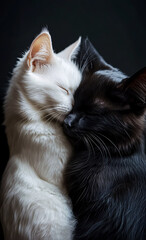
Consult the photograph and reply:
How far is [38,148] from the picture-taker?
99cm

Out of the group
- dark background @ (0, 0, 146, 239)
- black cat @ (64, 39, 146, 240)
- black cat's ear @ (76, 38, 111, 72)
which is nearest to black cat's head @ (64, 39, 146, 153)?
black cat @ (64, 39, 146, 240)

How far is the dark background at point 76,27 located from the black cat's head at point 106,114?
1.42 feet

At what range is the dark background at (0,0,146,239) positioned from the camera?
4.09ft

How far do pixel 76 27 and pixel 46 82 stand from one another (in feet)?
1.56

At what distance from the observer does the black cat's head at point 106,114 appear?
950 millimetres

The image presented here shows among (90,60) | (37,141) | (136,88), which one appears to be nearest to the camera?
(136,88)

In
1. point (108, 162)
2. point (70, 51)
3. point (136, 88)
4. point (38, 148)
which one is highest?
point (70, 51)

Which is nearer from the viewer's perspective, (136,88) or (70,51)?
(136,88)

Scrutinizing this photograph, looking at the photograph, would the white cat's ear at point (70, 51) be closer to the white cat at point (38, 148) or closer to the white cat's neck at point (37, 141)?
the white cat at point (38, 148)

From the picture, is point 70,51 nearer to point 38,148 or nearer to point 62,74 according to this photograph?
point 62,74

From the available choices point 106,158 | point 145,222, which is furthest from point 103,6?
point 145,222

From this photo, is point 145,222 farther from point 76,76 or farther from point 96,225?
point 76,76

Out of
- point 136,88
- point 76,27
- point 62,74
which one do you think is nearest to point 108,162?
point 136,88

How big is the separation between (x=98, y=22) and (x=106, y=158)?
30.0 inches
